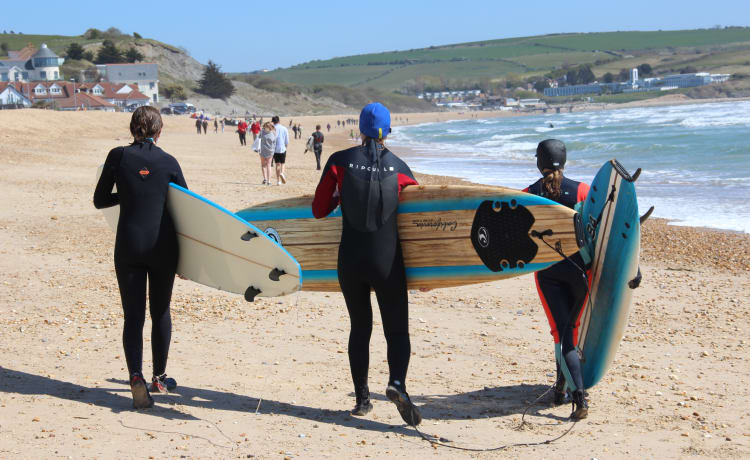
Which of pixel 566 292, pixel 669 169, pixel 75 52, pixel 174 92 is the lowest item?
pixel 669 169

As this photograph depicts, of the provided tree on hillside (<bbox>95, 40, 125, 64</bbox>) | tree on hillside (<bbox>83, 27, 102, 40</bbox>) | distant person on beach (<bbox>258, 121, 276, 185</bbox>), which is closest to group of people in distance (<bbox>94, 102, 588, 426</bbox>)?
distant person on beach (<bbox>258, 121, 276, 185</bbox>)

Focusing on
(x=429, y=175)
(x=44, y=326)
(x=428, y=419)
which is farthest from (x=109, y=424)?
(x=429, y=175)

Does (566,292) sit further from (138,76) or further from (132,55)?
(132,55)

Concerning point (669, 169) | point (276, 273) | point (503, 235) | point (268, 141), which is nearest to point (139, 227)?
point (276, 273)

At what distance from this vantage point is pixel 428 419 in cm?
415

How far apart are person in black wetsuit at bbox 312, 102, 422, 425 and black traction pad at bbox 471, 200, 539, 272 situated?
506mm

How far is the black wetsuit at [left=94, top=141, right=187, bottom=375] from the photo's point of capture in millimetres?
3982

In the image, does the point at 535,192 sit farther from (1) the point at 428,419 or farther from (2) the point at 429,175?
(2) the point at 429,175

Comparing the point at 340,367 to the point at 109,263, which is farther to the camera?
the point at 109,263

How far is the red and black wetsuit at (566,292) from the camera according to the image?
4.18m

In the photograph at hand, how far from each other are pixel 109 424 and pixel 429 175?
19762mm

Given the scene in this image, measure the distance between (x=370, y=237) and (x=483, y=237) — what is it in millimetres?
736

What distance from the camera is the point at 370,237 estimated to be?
384 centimetres

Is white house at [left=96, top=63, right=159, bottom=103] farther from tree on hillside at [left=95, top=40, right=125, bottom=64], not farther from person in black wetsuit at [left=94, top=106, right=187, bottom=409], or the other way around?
person in black wetsuit at [left=94, top=106, right=187, bottom=409]
